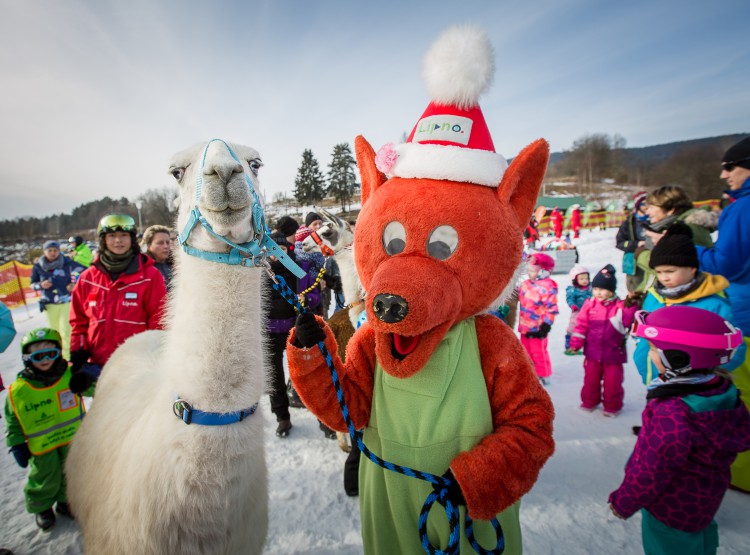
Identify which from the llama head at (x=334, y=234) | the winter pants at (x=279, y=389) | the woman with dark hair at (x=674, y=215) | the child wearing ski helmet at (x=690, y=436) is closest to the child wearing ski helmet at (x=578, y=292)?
the woman with dark hair at (x=674, y=215)

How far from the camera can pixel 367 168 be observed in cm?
137

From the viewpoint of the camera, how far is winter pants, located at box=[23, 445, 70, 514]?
2.34 m

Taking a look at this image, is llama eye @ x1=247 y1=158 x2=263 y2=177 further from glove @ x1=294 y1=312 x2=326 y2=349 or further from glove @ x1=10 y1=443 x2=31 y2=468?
glove @ x1=10 y1=443 x2=31 y2=468

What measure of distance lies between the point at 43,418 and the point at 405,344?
10.0 feet

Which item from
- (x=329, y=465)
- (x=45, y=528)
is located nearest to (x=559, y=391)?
(x=329, y=465)

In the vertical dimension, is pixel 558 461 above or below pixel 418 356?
below

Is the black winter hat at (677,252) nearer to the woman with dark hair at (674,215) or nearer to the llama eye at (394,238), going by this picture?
the woman with dark hair at (674,215)

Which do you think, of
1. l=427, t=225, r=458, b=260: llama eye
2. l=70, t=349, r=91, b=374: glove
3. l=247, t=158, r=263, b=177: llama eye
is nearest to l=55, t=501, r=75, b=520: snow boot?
l=70, t=349, r=91, b=374: glove

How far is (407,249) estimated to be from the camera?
108 cm

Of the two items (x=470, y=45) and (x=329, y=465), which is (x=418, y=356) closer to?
(x=470, y=45)

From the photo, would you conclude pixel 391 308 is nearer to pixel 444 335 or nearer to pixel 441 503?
pixel 444 335

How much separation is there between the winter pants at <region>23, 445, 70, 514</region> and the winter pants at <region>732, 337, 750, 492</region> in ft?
16.1

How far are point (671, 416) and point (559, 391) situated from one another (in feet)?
8.71

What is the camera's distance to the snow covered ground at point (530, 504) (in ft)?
7.00
